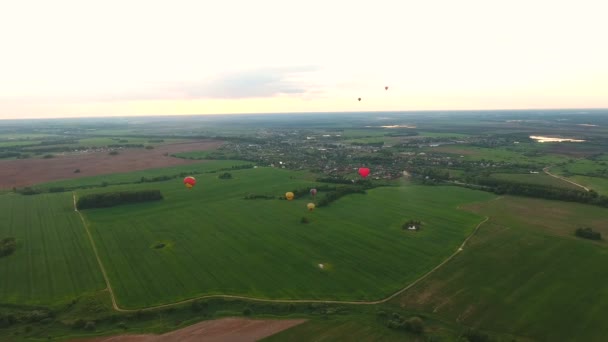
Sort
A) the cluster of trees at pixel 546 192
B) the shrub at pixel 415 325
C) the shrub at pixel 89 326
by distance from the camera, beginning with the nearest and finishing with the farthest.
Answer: the shrub at pixel 415 325 < the shrub at pixel 89 326 < the cluster of trees at pixel 546 192

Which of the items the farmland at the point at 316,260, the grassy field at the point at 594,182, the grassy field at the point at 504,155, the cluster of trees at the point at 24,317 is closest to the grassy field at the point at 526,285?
the farmland at the point at 316,260

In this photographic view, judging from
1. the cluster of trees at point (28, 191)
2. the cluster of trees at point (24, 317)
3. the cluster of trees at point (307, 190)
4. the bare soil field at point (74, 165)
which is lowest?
the cluster of trees at point (24, 317)

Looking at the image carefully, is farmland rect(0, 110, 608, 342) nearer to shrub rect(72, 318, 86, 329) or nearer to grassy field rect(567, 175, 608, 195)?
shrub rect(72, 318, 86, 329)

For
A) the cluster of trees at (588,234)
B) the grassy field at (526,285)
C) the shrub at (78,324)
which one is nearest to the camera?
the grassy field at (526,285)

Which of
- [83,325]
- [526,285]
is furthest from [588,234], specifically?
[83,325]

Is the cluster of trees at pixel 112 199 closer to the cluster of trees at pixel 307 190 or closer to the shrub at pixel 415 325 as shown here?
the cluster of trees at pixel 307 190

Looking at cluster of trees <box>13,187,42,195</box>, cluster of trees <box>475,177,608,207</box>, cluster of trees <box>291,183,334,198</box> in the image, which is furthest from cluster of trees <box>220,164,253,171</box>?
cluster of trees <box>475,177,608,207</box>

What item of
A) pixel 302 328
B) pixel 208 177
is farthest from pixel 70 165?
pixel 302 328
